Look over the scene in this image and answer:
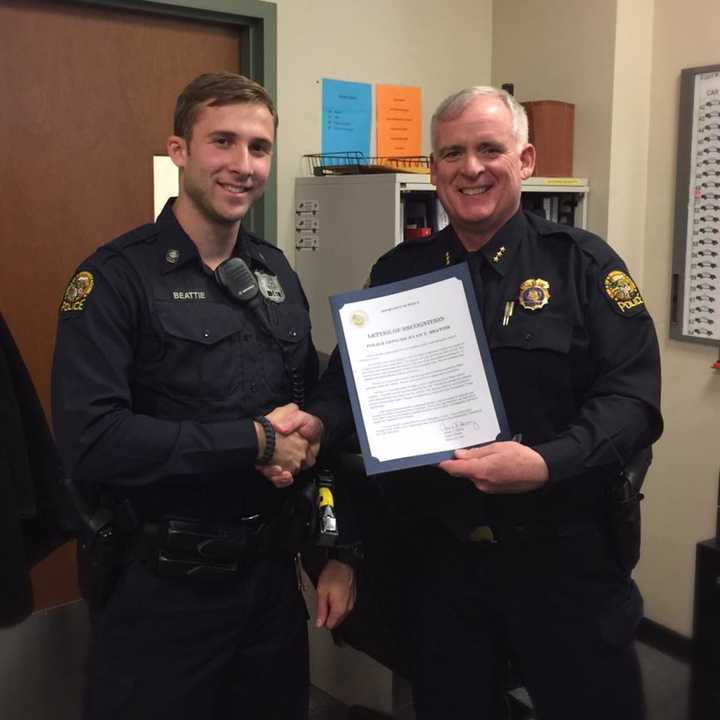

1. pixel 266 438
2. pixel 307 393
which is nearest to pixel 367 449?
pixel 266 438

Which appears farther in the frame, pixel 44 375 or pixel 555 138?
pixel 555 138

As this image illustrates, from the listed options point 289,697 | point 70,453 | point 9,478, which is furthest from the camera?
point 289,697

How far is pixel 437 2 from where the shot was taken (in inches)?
115

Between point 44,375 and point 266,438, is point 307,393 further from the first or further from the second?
point 44,375

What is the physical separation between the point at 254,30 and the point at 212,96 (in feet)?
3.80

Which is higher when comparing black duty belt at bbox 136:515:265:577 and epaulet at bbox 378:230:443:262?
epaulet at bbox 378:230:443:262

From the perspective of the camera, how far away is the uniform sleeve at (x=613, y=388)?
4.61 ft

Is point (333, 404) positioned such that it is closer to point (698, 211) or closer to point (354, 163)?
point (354, 163)

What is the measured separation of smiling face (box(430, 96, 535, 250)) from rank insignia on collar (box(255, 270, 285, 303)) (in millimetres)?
352

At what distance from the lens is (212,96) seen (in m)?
1.52

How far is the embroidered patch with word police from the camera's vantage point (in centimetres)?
149

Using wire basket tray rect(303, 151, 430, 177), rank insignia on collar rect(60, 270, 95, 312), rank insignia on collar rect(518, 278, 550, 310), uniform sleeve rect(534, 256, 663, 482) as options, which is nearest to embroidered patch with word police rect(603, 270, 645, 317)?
uniform sleeve rect(534, 256, 663, 482)

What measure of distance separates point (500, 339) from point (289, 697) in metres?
0.76

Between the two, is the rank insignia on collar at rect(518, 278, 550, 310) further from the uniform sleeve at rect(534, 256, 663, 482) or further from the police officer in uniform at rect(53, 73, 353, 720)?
the police officer in uniform at rect(53, 73, 353, 720)
